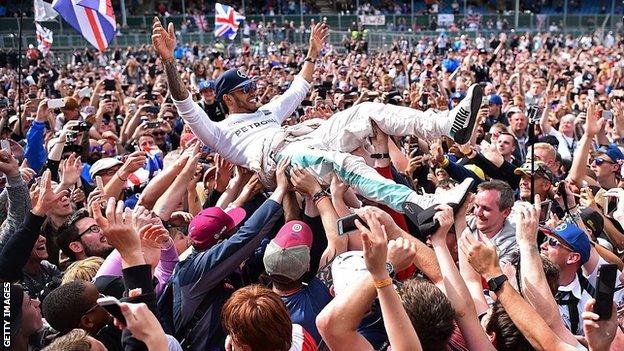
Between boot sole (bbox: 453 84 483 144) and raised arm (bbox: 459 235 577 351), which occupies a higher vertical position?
boot sole (bbox: 453 84 483 144)

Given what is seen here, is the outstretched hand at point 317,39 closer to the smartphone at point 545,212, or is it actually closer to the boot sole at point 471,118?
the boot sole at point 471,118

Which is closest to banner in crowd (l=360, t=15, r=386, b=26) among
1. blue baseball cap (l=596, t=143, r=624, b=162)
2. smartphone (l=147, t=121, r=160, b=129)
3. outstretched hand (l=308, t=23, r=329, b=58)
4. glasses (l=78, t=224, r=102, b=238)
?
smartphone (l=147, t=121, r=160, b=129)

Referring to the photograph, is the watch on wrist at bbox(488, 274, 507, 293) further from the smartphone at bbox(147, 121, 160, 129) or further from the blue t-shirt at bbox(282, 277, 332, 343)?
the smartphone at bbox(147, 121, 160, 129)

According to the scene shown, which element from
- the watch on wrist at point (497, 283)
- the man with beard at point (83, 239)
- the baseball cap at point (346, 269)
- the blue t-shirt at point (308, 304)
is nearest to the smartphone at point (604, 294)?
the watch on wrist at point (497, 283)

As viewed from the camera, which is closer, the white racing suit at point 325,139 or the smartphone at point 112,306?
the smartphone at point 112,306

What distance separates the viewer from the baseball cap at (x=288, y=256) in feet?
11.5

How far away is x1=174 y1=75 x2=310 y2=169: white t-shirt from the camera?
5469 mm

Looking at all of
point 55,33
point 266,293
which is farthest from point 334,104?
point 55,33

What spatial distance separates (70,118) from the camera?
376 inches

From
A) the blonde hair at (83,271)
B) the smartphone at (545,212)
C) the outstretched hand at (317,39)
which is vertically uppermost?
the outstretched hand at (317,39)

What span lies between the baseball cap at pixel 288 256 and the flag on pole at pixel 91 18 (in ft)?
24.3

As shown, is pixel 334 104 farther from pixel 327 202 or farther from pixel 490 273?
pixel 490 273

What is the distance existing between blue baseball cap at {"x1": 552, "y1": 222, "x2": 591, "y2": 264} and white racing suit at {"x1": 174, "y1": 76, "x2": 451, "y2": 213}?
85 cm

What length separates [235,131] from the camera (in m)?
5.68
